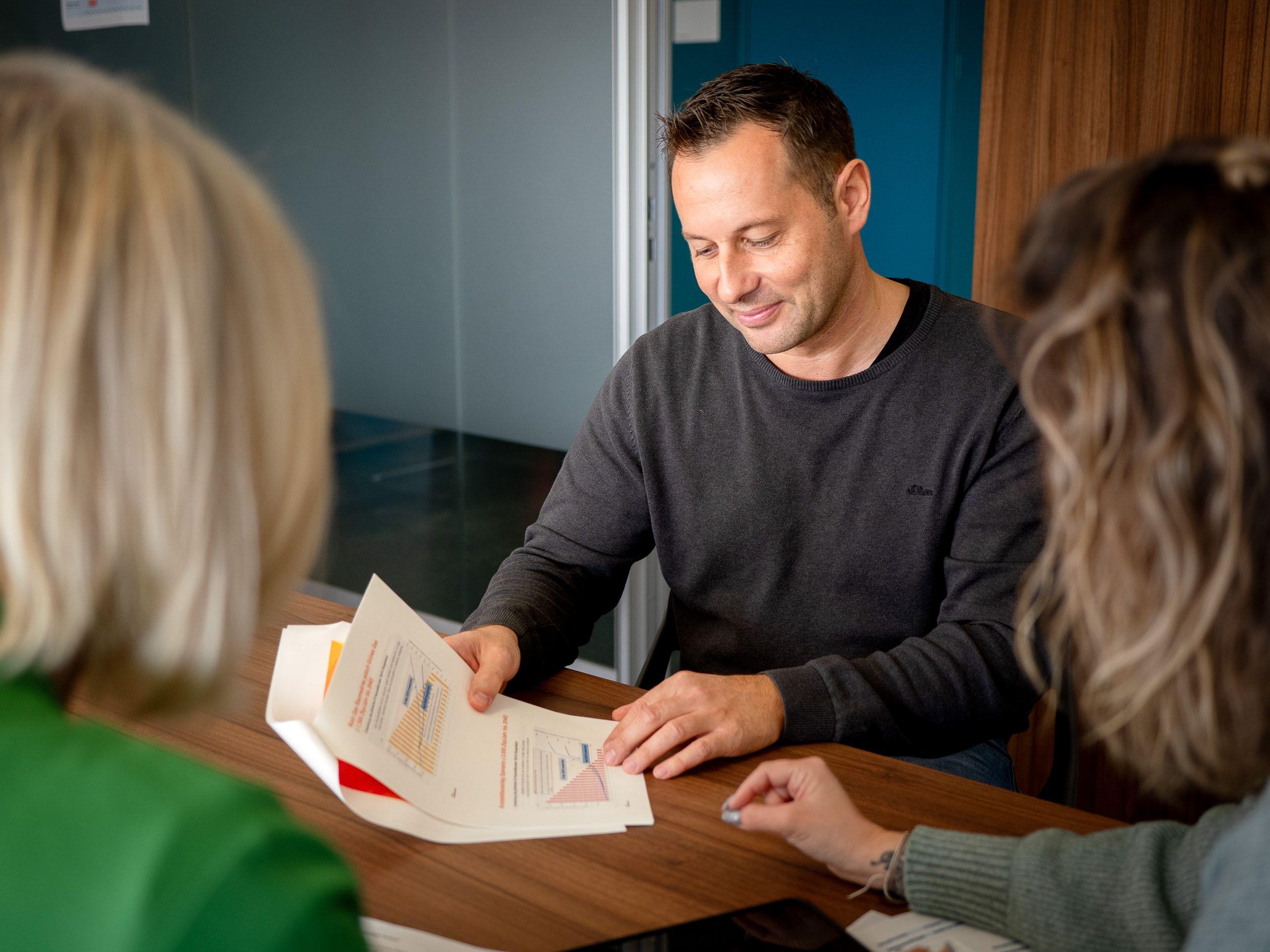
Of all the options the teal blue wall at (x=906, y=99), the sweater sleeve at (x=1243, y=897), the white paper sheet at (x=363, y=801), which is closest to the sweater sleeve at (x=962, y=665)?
the white paper sheet at (x=363, y=801)

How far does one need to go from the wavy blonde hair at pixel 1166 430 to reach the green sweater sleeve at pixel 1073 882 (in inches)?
6.8

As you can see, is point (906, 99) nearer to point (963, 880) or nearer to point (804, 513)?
point (804, 513)

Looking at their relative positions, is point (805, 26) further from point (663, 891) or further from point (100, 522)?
point (100, 522)

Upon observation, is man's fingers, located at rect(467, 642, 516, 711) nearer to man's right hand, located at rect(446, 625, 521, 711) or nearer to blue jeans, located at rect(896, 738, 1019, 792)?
man's right hand, located at rect(446, 625, 521, 711)

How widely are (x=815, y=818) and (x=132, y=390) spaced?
2.26ft

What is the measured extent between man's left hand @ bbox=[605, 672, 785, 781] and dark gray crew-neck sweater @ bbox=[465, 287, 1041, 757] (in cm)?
23

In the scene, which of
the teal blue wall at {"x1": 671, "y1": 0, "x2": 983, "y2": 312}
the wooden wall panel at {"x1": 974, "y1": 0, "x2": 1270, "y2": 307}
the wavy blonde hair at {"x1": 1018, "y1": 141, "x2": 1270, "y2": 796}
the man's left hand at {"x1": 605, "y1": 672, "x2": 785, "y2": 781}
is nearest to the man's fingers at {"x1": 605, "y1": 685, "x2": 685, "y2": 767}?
the man's left hand at {"x1": 605, "y1": 672, "x2": 785, "y2": 781}

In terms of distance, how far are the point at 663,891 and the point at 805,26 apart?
10.8 feet

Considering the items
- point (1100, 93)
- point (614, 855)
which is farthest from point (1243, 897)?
Result: point (1100, 93)

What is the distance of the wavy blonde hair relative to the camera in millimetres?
620

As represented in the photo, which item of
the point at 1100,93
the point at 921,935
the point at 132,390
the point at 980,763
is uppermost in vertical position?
the point at 1100,93

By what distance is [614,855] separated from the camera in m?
0.98

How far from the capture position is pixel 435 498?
322cm

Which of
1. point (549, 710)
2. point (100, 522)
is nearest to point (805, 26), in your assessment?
point (549, 710)
